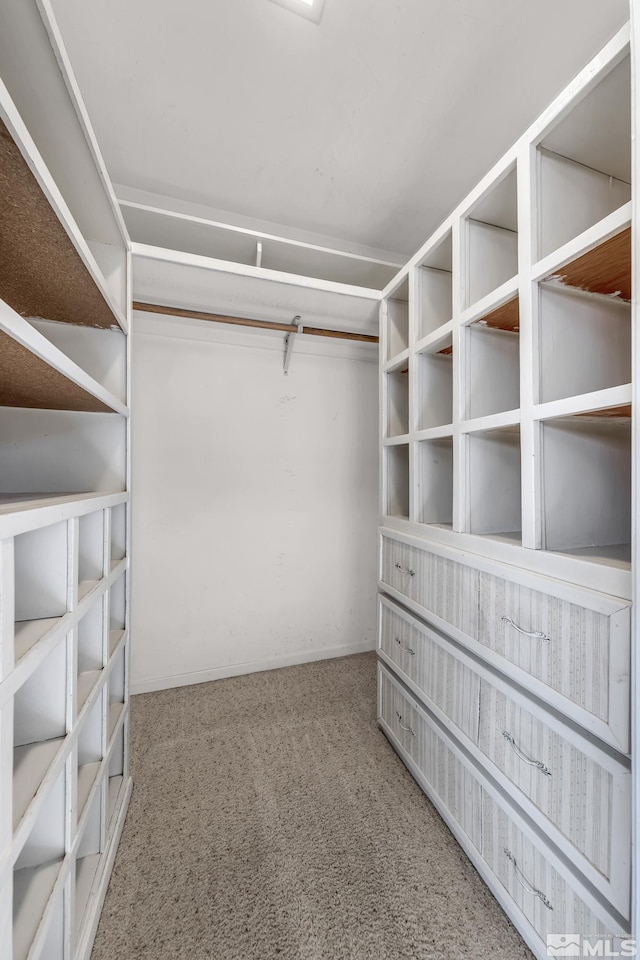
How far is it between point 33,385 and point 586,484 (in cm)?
146

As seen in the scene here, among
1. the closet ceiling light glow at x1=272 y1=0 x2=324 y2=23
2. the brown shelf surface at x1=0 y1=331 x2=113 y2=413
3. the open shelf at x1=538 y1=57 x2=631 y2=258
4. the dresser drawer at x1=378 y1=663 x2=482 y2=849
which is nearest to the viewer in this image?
the brown shelf surface at x1=0 y1=331 x2=113 y2=413

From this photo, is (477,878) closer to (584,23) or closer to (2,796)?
(2,796)

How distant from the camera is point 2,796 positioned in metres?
0.54

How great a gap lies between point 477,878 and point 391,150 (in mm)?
2549

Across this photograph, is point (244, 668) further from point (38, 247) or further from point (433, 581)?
point (38, 247)

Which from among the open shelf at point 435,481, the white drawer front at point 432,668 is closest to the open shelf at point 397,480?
the open shelf at point 435,481

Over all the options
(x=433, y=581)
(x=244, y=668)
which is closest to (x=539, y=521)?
(x=433, y=581)

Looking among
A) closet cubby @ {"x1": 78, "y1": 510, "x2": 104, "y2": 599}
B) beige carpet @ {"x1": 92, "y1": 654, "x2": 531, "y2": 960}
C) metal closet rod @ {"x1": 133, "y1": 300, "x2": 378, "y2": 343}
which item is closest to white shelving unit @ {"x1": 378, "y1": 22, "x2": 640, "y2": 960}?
beige carpet @ {"x1": 92, "y1": 654, "x2": 531, "y2": 960}

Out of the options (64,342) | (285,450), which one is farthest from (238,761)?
(64,342)

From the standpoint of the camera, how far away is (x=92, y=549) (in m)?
1.08

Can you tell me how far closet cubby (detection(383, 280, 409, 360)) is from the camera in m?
1.77

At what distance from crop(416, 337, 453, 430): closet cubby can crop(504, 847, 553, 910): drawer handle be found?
1.32 m

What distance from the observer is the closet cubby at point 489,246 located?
48.1 inches

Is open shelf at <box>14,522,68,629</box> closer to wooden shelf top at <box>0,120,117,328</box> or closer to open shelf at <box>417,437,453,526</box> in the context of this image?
wooden shelf top at <box>0,120,117,328</box>
